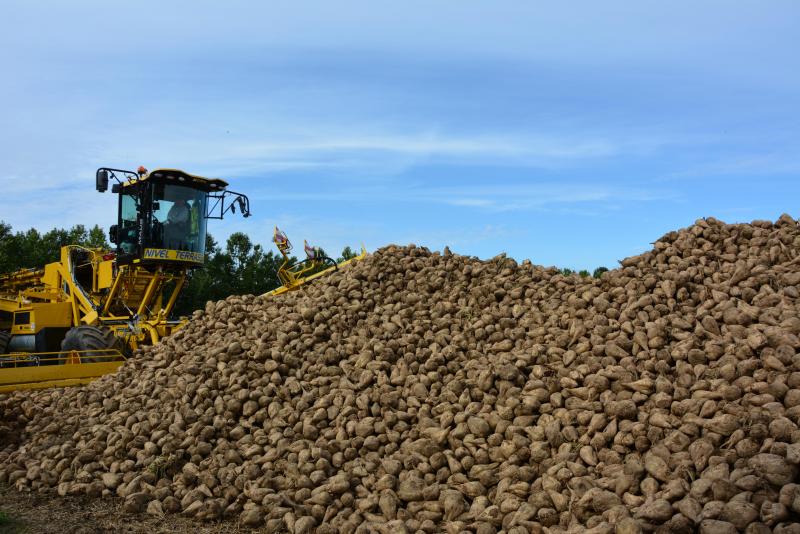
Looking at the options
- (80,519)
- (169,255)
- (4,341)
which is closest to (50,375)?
(169,255)

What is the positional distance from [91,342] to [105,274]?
2.23 m

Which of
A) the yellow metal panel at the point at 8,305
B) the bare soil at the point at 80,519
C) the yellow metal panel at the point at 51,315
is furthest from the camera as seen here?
the yellow metal panel at the point at 8,305

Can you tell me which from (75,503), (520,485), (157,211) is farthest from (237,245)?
(520,485)

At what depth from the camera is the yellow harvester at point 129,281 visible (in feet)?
40.4

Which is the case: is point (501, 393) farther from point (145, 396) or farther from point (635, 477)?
point (145, 396)

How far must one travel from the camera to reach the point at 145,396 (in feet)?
29.2

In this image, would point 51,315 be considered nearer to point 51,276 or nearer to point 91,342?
point 51,276

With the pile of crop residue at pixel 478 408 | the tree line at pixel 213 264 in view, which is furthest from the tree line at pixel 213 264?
the pile of crop residue at pixel 478 408

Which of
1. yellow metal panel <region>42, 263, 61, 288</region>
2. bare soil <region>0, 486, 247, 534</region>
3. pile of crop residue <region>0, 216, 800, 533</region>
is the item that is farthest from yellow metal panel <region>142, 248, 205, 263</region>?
bare soil <region>0, 486, 247, 534</region>

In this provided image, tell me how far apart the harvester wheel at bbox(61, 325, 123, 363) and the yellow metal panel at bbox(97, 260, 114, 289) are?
146 centimetres

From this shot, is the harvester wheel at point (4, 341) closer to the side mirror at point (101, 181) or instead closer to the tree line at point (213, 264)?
the side mirror at point (101, 181)

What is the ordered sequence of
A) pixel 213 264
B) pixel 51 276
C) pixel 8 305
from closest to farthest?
pixel 8 305 < pixel 51 276 < pixel 213 264

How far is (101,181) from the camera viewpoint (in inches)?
486

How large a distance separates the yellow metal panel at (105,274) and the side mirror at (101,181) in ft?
6.45
